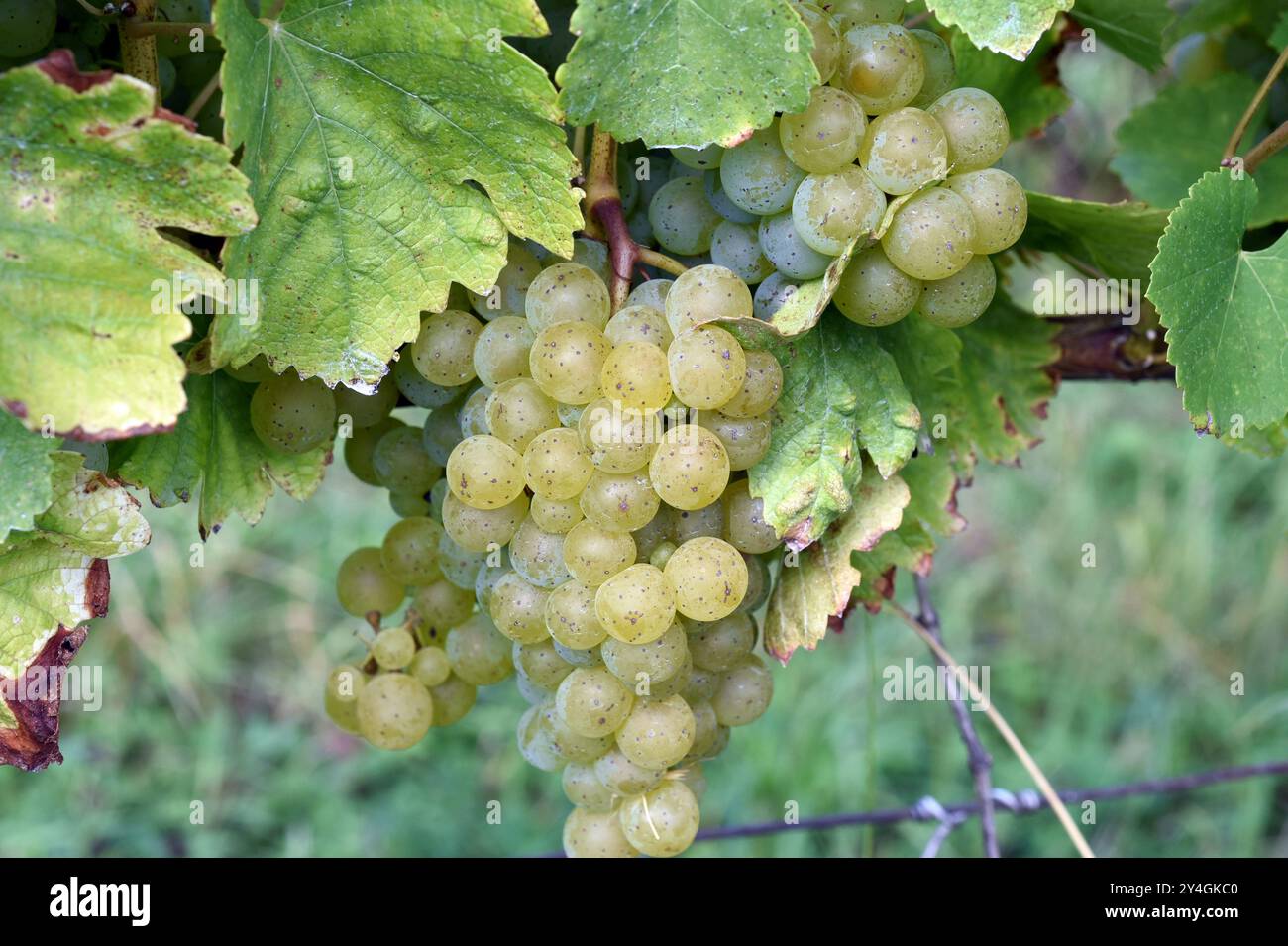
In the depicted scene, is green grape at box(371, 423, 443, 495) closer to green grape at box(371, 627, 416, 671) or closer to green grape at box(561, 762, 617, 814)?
green grape at box(371, 627, 416, 671)

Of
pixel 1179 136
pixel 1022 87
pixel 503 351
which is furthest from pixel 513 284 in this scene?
pixel 1179 136

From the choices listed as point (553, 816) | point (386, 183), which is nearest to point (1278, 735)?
point (553, 816)

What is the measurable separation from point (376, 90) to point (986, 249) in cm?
33

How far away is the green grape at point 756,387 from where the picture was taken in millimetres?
626

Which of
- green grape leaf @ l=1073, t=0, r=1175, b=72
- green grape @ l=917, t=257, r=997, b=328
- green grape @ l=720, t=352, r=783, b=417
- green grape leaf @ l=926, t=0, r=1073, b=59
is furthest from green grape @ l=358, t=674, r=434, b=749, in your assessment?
green grape leaf @ l=1073, t=0, r=1175, b=72

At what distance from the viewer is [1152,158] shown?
97 centimetres

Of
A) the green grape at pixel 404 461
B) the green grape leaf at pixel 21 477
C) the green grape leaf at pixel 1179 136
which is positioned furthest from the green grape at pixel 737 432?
the green grape leaf at pixel 1179 136

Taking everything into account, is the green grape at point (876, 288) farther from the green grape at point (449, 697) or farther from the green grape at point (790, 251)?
the green grape at point (449, 697)

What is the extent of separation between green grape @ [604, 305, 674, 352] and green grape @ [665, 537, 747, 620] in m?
0.12

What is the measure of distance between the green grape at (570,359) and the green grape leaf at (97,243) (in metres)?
0.16

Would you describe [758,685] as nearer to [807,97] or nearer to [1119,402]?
[807,97]

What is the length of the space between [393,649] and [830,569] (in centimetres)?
31

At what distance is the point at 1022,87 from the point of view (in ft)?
2.94

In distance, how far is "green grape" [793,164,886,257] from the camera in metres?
0.61
